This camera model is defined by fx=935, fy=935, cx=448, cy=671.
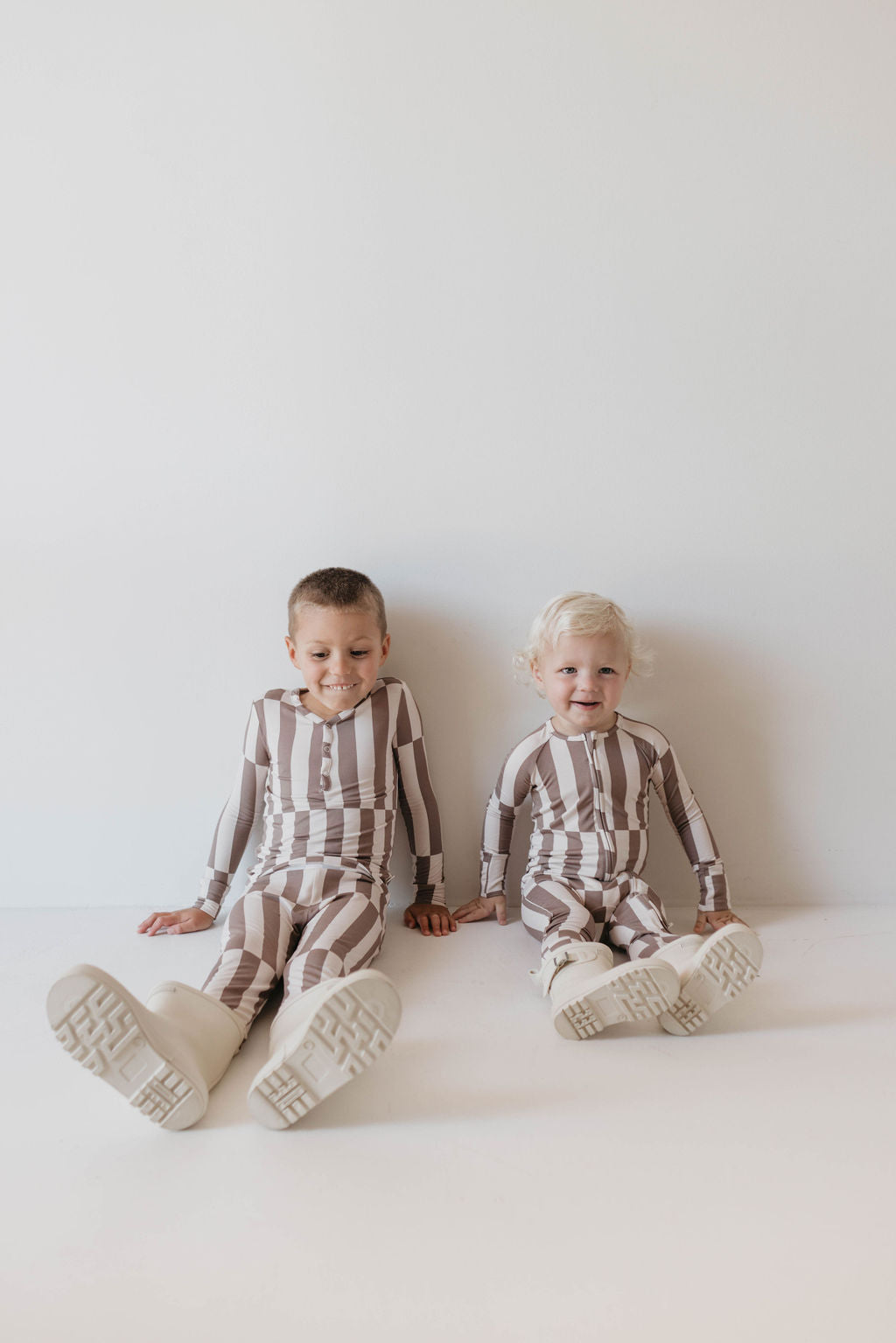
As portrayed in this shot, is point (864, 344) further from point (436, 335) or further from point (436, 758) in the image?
point (436, 758)

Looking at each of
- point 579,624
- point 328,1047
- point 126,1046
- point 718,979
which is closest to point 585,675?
point 579,624

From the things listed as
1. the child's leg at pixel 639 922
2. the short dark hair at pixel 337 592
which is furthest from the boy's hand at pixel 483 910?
the short dark hair at pixel 337 592

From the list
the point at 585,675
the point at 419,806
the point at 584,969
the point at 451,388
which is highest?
the point at 451,388

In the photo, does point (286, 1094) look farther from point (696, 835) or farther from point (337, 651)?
point (696, 835)

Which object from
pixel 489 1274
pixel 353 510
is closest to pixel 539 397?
pixel 353 510

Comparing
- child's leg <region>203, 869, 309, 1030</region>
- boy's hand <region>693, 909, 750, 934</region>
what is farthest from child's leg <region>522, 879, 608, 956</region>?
child's leg <region>203, 869, 309, 1030</region>

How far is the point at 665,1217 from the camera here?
955mm

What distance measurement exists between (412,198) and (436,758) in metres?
1.07

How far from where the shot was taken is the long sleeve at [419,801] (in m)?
1.80

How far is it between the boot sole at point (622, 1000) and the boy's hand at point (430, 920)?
18.3 inches

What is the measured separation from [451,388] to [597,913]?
101cm

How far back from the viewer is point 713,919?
68.7 inches

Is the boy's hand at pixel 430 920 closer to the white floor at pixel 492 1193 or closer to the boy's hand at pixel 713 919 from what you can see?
the white floor at pixel 492 1193

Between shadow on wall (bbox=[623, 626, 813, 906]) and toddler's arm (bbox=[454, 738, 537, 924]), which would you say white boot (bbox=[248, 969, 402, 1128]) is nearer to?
toddler's arm (bbox=[454, 738, 537, 924])
